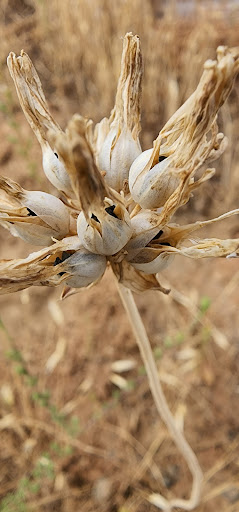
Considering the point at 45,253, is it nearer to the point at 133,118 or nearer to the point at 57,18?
the point at 133,118

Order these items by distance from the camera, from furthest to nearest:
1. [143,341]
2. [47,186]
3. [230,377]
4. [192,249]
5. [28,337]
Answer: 1. [47,186]
2. [28,337]
3. [230,377]
4. [143,341]
5. [192,249]

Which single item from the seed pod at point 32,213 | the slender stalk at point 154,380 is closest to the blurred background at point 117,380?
the slender stalk at point 154,380

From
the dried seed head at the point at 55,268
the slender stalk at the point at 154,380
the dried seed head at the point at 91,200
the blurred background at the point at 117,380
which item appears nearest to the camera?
the dried seed head at the point at 91,200

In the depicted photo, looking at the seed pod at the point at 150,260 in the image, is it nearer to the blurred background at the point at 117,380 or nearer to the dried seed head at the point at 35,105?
the dried seed head at the point at 35,105

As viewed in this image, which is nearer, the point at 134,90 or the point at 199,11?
the point at 134,90

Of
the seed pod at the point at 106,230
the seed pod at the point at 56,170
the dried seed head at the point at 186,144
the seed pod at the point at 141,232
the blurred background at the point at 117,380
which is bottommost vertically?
the blurred background at the point at 117,380

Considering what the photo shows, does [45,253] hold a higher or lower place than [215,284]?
higher

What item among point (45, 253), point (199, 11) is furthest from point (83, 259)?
point (199, 11)
